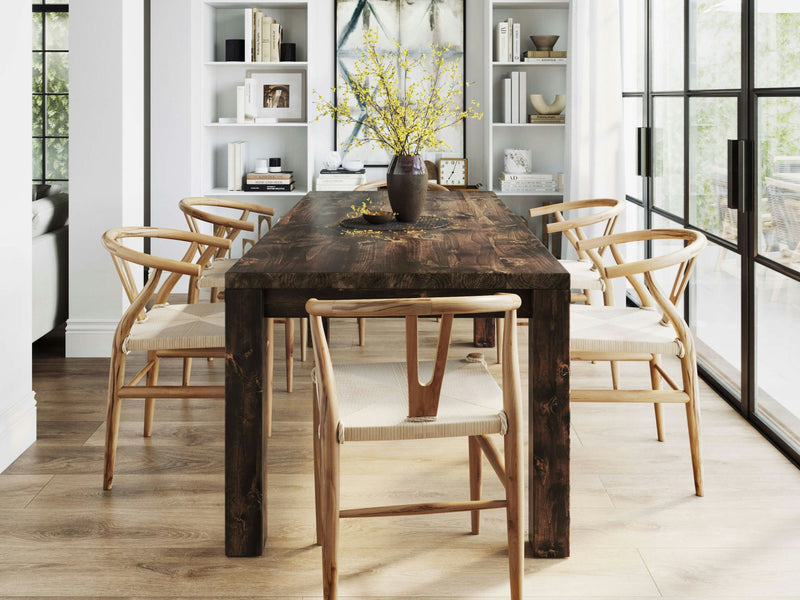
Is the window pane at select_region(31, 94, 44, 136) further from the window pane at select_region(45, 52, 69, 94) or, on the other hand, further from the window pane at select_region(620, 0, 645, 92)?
the window pane at select_region(620, 0, 645, 92)

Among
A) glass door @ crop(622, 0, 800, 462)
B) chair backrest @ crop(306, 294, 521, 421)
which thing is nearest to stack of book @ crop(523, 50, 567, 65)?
glass door @ crop(622, 0, 800, 462)

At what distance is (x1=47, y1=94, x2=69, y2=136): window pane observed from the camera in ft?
23.1

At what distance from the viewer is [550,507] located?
8.29ft

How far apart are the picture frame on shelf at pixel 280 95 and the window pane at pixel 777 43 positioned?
371 centimetres

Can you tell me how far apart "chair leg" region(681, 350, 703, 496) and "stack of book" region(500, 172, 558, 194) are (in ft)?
11.5

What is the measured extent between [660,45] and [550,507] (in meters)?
3.50

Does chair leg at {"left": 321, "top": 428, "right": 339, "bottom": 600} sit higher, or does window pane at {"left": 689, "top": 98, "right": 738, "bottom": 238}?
window pane at {"left": 689, "top": 98, "right": 738, "bottom": 238}

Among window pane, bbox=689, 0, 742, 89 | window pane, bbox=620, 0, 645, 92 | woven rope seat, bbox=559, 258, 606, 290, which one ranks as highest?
window pane, bbox=620, 0, 645, 92

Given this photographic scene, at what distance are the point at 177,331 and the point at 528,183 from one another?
3780 millimetres

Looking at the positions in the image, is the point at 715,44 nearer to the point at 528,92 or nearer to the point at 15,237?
the point at 528,92

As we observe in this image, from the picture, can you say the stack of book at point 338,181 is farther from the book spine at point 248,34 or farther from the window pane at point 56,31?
the window pane at point 56,31

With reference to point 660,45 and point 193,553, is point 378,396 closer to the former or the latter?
point 193,553

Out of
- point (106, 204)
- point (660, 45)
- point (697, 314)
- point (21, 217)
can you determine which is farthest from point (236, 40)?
point (697, 314)

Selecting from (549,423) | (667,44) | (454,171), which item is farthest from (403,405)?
(454,171)
